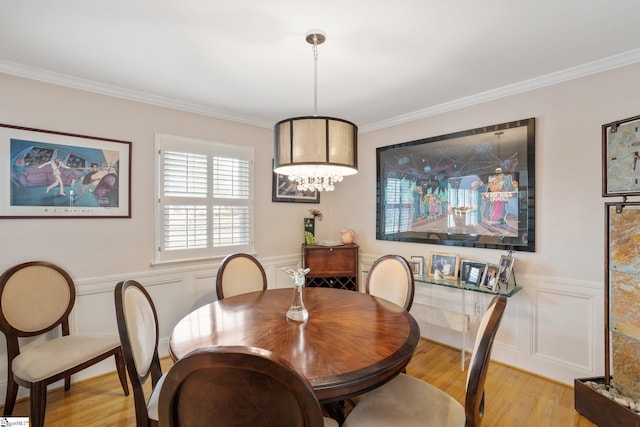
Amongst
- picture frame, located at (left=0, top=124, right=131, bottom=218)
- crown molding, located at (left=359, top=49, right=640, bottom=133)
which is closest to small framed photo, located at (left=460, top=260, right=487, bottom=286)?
crown molding, located at (left=359, top=49, right=640, bottom=133)

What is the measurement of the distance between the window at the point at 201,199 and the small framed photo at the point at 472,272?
2292mm

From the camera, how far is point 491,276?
263 centimetres

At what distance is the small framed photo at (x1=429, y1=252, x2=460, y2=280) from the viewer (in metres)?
2.96

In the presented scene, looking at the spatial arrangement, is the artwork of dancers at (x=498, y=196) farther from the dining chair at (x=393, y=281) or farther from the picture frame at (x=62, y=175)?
the picture frame at (x=62, y=175)

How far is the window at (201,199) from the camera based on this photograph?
9.70ft

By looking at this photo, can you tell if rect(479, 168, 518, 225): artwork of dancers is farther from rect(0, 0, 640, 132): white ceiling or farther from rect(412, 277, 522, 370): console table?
rect(0, 0, 640, 132): white ceiling

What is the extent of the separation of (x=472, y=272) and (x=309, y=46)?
2371mm

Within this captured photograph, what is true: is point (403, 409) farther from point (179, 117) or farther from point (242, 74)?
point (179, 117)

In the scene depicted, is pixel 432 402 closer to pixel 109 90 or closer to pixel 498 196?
pixel 498 196

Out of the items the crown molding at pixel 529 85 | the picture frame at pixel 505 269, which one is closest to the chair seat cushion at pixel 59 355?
the picture frame at pixel 505 269

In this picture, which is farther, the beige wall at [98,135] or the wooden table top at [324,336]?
the beige wall at [98,135]

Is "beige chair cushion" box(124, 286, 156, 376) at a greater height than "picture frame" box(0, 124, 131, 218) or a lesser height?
lesser

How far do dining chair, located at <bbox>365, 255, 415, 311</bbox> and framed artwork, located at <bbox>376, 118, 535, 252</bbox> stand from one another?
2.84 ft

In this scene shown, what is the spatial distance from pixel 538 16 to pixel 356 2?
41.8 inches
